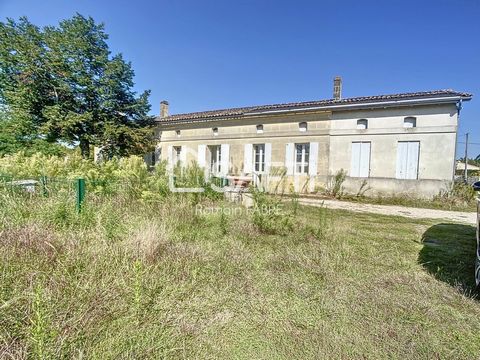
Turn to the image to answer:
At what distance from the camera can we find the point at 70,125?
1488 cm

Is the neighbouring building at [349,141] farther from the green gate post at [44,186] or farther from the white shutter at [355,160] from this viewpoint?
the green gate post at [44,186]

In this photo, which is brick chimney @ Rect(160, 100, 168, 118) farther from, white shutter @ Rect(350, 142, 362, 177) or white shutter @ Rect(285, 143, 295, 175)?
white shutter @ Rect(350, 142, 362, 177)

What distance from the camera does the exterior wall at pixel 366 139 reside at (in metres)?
10.4

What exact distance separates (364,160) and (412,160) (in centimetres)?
193

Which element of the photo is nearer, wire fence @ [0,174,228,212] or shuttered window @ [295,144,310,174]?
wire fence @ [0,174,228,212]

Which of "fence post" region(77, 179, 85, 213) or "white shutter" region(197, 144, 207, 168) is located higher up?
"white shutter" region(197, 144, 207, 168)

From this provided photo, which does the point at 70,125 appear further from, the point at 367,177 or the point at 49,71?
the point at 367,177

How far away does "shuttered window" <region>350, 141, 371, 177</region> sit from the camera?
39.0 ft

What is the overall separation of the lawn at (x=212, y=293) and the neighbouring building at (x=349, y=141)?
16.7ft

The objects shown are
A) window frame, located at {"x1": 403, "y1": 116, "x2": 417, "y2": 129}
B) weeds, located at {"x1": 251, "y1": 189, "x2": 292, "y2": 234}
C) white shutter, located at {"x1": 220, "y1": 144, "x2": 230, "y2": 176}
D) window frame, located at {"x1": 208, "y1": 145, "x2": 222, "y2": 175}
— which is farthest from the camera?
window frame, located at {"x1": 208, "y1": 145, "x2": 222, "y2": 175}

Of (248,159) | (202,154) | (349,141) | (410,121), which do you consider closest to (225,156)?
(248,159)

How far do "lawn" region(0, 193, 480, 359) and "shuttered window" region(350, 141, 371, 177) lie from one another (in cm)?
802

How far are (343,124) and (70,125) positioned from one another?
1579 cm

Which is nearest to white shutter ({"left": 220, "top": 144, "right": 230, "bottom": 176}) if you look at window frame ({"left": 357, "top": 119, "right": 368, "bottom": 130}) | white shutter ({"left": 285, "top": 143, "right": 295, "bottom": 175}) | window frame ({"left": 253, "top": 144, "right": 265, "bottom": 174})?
window frame ({"left": 253, "top": 144, "right": 265, "bottom": 174})
